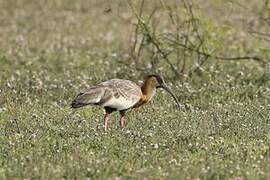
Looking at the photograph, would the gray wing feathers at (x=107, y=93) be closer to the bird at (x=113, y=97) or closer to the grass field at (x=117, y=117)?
the bird at (x=113, y=97)

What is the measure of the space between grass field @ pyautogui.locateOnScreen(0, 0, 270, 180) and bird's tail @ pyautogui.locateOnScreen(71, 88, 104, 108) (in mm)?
309

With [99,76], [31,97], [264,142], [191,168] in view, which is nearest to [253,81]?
[99,76]

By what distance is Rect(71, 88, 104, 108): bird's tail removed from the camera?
1115 centimetres

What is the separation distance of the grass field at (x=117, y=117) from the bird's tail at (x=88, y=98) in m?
0.31

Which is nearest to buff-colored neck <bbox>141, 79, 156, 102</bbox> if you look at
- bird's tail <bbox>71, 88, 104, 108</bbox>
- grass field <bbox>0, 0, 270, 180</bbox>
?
grass field <bbox>0, 0, 270, 180</bbox>

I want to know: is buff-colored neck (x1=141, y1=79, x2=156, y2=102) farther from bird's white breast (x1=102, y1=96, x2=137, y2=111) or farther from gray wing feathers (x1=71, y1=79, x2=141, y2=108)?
bird's white breast (x1=102, y1=96, x2=137, y2=111)

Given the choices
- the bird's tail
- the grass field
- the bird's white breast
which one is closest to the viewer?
the grass field

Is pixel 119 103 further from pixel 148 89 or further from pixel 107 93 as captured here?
pixel 148 89

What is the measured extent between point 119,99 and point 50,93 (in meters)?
2.83

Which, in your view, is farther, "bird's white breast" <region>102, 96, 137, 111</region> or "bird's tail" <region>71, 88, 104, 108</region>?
"bird's white breast" <region>102, 96, 137, 111</region>

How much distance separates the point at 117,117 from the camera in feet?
41.2

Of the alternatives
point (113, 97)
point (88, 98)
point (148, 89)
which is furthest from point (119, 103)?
point (148, 89)

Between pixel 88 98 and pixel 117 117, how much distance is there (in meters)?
1.39

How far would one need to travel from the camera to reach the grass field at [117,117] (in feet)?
30.4
